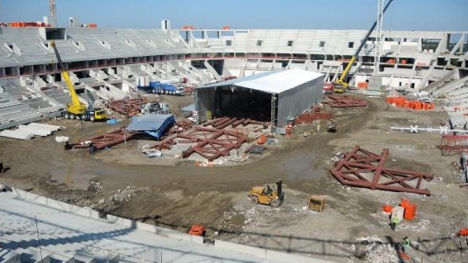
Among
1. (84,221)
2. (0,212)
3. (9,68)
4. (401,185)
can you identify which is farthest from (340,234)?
(9,68)

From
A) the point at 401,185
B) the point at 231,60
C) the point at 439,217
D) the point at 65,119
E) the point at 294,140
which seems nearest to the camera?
the point at 439,217

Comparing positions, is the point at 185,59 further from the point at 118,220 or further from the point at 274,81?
the point at 118,220

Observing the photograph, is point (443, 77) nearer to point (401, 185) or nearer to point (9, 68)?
A: point (401, 185)

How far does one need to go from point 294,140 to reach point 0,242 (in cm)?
2100

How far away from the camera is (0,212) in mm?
15320

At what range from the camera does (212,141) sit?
27750 millimetres

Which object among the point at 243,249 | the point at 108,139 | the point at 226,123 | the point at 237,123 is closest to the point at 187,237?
the point at 243,249

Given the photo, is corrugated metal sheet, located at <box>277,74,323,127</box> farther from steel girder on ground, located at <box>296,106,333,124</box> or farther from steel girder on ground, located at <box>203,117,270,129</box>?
steel girder on ground, located at <box>203,117,270,129</box>

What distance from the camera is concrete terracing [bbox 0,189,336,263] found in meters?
11.8

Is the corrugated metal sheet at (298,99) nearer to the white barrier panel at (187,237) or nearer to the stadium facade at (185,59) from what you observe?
the stadium facade at (185,59)

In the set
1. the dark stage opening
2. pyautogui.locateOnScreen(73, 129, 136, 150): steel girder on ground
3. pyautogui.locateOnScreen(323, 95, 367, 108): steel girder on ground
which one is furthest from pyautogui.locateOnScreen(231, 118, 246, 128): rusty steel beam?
pyautogui.locateOnScreen(323, 95, 367, 108): steel girder on ground

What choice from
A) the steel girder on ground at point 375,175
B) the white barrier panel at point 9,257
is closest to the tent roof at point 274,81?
the steel girder on ground at point 375,175

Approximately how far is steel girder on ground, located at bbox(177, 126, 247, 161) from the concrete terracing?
34.6 feet

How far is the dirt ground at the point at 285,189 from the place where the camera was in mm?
14992
